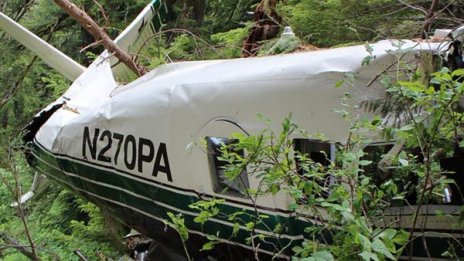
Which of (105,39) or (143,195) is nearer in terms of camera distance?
(143,195)

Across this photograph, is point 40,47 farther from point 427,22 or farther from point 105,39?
point 427,22

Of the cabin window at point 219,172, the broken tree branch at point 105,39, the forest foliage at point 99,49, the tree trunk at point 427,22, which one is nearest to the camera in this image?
the tree trunk at point 427,22

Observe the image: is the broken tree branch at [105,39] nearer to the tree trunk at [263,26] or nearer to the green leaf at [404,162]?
the tree trunk at [263,26]

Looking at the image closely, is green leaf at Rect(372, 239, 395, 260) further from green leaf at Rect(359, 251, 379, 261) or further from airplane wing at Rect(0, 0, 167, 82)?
airplane wing at Rect(0, 0, 167, 82)

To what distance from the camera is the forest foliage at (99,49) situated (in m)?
5.37

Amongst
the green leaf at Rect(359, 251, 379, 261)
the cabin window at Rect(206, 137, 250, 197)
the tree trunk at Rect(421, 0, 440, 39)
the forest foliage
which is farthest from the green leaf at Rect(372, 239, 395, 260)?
the cabin window at Rect(206, 137, 250, 197)

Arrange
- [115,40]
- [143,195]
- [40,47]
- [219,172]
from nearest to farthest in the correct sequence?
[219,172] → [143,195] → [40,47] → [115,40]

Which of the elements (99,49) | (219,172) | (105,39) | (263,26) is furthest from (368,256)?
(99,49)

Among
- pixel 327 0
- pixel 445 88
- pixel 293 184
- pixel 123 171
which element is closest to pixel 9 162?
pixel 123 171

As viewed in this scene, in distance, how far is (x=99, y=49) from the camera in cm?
1139

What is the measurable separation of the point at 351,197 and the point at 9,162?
4.72 metres

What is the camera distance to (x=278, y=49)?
3840mm

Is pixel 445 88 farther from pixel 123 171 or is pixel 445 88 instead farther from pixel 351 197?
pixel 123 171

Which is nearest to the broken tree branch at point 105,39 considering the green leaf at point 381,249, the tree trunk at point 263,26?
the tree trunk at point 263,26
